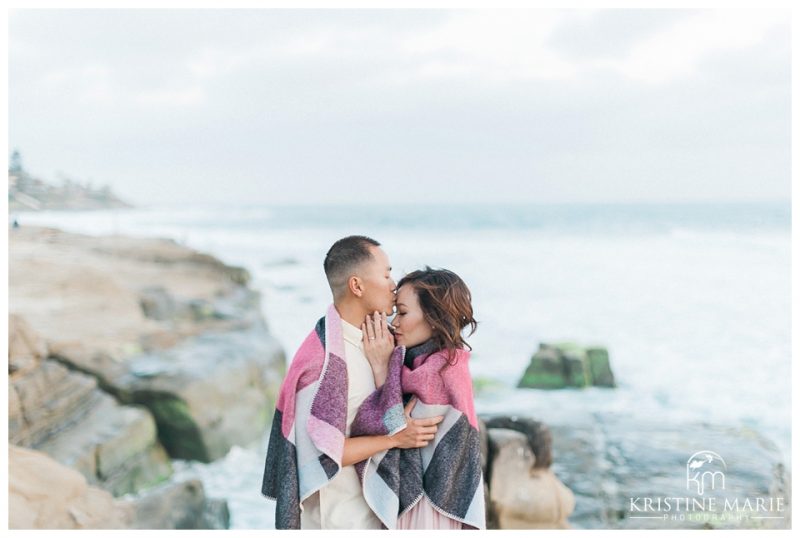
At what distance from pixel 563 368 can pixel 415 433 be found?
6674 mm

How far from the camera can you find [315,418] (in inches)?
65.5

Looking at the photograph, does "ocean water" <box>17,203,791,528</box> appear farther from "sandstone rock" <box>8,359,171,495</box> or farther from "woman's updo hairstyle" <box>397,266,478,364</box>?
"woman's updo hairstyle" <box>397,266,478,364</box>

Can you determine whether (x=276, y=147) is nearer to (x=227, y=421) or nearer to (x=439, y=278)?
(x=227, y=421)

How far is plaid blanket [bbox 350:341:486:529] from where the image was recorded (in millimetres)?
1695

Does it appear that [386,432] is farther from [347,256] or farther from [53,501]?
[53,501]

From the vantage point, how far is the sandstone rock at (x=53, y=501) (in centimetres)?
338

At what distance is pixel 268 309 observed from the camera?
1224 centimetres

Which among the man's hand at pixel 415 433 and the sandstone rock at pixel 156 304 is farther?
the sandstone rock at pixel 156 304
